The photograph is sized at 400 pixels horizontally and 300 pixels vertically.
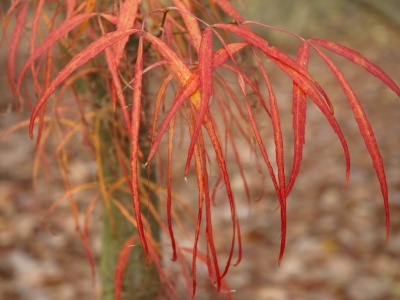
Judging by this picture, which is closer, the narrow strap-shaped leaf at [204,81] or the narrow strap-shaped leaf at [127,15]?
the narrow strap-shaped leaf at [204,81]

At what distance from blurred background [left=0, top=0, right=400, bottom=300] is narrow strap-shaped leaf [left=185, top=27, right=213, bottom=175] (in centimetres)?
91

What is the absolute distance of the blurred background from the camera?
1627 mm

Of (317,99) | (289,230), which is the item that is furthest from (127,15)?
(289,230)

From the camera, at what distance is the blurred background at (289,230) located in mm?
1627

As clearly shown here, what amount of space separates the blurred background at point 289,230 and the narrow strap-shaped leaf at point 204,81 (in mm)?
914

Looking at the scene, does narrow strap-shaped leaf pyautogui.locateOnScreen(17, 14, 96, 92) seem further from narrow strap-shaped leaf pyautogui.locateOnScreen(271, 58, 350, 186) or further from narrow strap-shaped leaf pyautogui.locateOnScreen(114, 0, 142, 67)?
narrow strap-shaped leaf pyautogui.locateOnScreen(271, 58, 350, 186)

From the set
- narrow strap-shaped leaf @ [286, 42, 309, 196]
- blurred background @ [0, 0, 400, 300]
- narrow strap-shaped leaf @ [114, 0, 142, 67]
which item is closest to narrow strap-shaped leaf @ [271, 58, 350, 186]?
narrow strap-shaped leaf @ [286, 42, 309, 196]

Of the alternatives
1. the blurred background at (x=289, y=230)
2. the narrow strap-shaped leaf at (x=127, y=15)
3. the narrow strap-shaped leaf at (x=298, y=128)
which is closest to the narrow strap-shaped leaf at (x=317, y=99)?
the narrow strap-shaped leaf at (x=298, y=128)

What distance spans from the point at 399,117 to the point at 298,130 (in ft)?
9.22

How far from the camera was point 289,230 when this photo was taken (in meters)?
1.96

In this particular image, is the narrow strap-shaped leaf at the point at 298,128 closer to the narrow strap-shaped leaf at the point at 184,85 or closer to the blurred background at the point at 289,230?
the narrow strap-shaped leaf at the point at 184,85

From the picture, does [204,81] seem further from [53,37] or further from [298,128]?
[53,37]

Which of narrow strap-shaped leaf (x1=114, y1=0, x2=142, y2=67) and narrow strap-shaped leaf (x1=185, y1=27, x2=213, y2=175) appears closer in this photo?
narrow strap-shaped leaf (x1=185, y1=27, x2=213, y2=175)

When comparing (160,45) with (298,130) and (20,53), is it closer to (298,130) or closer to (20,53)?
(298,130)
